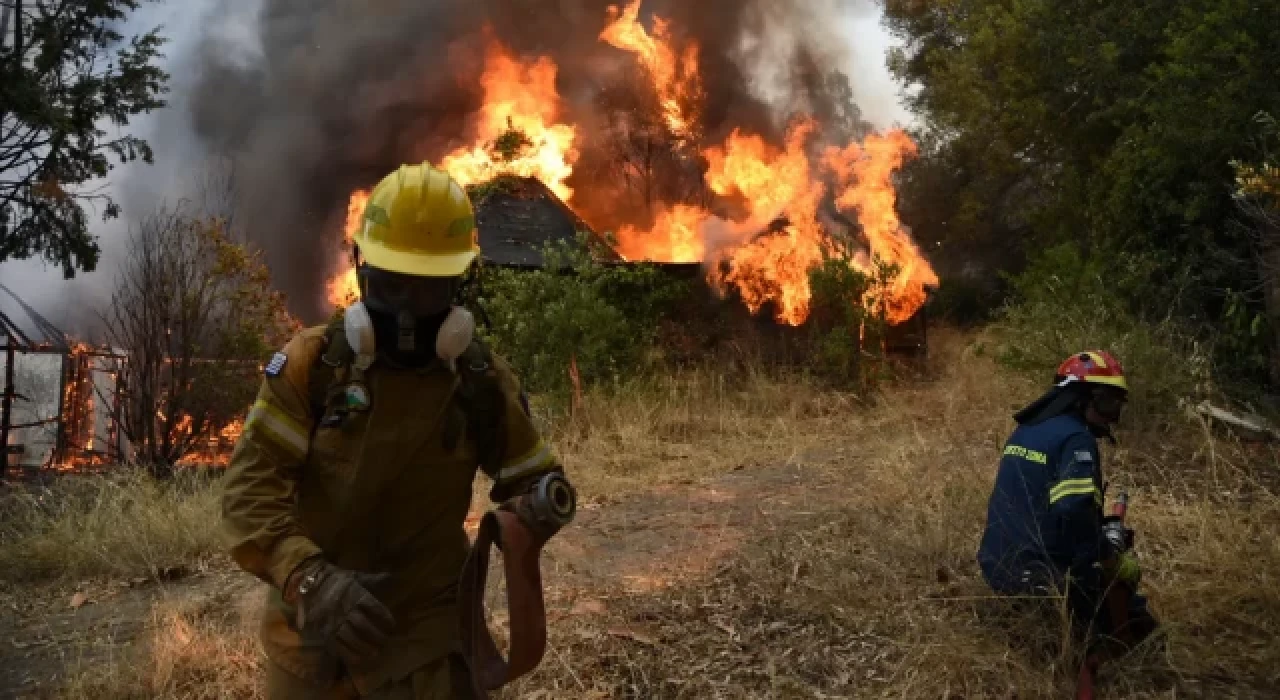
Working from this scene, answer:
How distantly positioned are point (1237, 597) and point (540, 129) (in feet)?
51.3

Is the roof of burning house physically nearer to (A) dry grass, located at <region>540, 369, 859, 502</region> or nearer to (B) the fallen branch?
(A) dry grass, located at <region>540, 369, 859, 502</region>

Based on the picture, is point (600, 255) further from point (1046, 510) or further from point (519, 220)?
point (1046, 510)

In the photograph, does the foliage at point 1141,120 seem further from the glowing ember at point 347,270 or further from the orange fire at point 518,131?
the glowing ember at point 347,270

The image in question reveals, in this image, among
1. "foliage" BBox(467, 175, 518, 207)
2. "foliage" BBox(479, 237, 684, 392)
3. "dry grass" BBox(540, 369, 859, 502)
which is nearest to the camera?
"dry grass" BBox(540, 369, 859, 502)

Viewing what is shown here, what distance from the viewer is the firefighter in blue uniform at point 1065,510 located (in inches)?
139

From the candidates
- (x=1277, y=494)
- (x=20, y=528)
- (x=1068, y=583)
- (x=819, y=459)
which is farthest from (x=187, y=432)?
(x=1277, y=494)

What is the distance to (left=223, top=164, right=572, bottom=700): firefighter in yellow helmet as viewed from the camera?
2176 millimetres

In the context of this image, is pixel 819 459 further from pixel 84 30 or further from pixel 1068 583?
pixel 84 30

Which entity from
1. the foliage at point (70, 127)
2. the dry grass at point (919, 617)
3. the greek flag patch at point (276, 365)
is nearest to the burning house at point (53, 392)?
the foliage at point (70, 127)

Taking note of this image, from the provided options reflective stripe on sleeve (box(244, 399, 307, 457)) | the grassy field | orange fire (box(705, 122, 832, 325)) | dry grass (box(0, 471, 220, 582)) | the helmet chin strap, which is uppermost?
orange fire (box(705, 122, 832, 325))

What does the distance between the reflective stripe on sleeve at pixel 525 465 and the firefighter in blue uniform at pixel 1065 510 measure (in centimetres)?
211

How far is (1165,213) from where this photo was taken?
9336 mm

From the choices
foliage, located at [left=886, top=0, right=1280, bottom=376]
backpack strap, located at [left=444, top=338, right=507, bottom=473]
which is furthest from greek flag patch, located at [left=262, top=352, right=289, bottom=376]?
foliage, located at [left=886, top=0, right=1280, bottom=376]

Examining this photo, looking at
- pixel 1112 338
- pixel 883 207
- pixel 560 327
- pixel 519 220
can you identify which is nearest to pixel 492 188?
pixel 519 220
